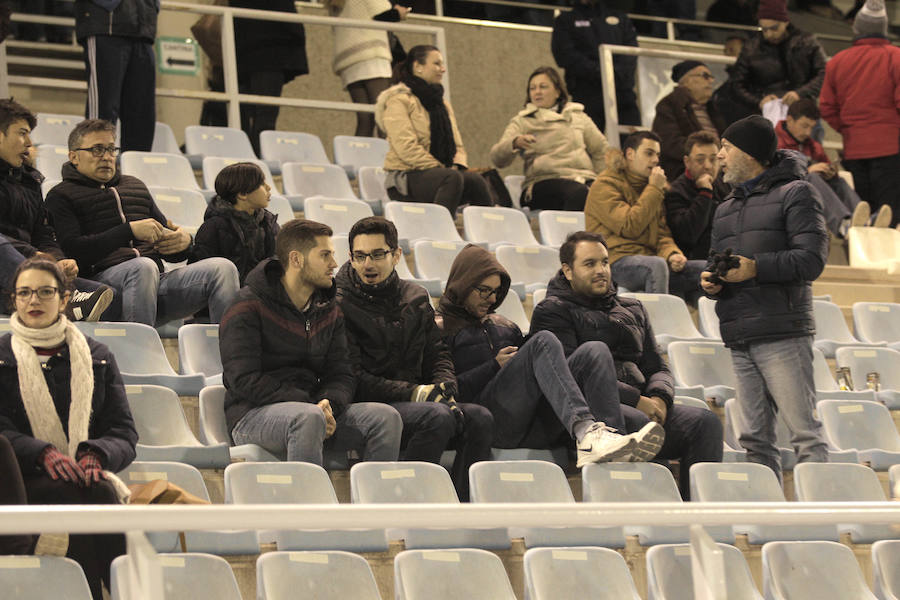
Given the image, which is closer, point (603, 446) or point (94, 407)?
point (94, 407)

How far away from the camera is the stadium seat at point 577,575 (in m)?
3.62

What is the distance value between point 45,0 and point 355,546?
6476 mm

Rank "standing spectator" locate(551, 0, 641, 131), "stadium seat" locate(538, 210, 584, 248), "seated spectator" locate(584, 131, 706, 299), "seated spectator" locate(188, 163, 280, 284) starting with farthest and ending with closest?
1. "standing spectator" locate(551, 0, 641, 131)
2. "stadium seat" locate(538, 210, 584, 248)
3. "seated spectator" locate(584, 131, 706, 299)
4. "seated spectator" locate(188, 163, 280, 284)

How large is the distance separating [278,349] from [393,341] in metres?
0.43

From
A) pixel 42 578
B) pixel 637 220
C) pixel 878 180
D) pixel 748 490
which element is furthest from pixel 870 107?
pixel 42 578

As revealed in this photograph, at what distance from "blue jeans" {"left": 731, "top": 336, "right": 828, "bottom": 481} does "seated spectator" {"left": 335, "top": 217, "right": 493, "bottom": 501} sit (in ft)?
3.30

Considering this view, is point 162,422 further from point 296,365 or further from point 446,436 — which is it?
point 446,436

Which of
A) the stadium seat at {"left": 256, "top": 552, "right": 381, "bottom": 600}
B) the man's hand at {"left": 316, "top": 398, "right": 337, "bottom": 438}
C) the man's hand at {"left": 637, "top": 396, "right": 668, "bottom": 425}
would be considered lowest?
the stadium seat at {"left": 256, "top": 552, "right": 381, "bottom": 600}

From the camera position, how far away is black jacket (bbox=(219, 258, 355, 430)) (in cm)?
433

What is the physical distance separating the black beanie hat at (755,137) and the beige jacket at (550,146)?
7.99ft

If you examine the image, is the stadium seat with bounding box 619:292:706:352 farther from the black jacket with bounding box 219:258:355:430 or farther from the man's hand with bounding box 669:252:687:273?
the black jacket with bounding box 219:258:355:430

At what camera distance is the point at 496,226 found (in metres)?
6.83

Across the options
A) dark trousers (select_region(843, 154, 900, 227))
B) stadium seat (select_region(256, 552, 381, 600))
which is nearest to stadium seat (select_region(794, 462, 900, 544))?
stadium seat (select_region(256, 552, 381, 600))

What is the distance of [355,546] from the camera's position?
12.4ft
